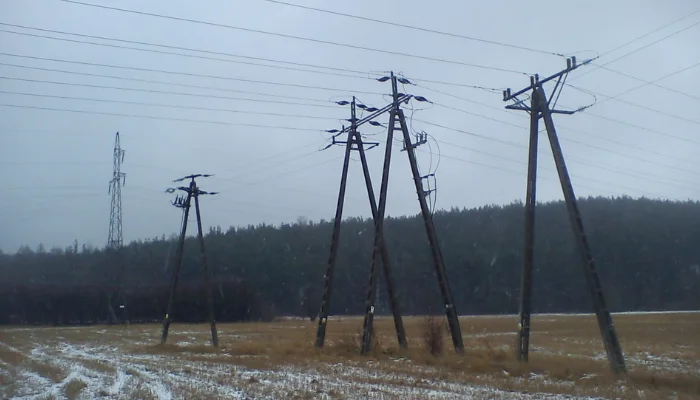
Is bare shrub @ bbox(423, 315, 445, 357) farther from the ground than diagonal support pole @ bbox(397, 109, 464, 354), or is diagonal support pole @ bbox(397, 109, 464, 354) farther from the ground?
diagonal support pole @ bbox(397, 109, 464, 354)

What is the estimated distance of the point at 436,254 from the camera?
26141mm

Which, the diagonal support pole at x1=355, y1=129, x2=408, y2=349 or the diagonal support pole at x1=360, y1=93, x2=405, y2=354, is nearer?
the diagonal support pole at x1=360, y1=93, x2=405, y2=354

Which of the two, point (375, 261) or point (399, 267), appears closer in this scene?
point (375, 261)

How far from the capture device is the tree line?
302 ft

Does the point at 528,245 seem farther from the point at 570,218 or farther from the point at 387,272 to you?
the point at 387,272

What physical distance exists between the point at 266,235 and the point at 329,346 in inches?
3573

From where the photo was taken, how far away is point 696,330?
43094 millimetres

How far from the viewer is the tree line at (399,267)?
9200 cm

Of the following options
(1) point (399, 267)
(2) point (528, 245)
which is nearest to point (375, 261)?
(2) point (528, 245)

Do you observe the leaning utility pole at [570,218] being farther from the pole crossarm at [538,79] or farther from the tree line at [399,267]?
the tree line at [399,267]

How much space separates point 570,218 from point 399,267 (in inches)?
3892

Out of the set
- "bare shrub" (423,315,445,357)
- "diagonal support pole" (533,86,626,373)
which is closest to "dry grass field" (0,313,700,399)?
"bare shrub" (423,315,445,357)

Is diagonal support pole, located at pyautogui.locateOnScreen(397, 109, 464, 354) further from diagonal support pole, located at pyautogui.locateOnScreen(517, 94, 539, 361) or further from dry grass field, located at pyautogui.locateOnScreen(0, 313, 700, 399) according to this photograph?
diagonal support pole, located at pyautogui.locateOnScreen(517, 94, 539, 361)

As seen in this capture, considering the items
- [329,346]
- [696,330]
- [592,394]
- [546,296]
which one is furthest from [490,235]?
[592,394]
